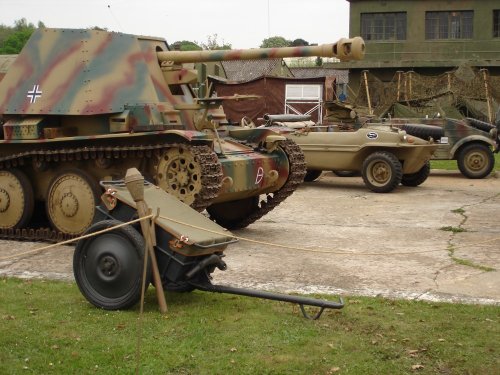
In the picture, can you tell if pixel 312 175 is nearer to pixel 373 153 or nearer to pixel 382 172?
pixel 373 153

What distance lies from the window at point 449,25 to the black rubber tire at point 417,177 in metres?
21.6

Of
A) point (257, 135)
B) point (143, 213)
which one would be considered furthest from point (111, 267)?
point (257, 135)

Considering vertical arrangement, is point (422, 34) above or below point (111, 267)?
above

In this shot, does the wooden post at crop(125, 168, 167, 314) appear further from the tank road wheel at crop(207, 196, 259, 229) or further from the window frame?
the window frame

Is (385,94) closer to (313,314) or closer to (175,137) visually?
(175,137)

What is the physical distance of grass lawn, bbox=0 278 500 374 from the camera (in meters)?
5.58

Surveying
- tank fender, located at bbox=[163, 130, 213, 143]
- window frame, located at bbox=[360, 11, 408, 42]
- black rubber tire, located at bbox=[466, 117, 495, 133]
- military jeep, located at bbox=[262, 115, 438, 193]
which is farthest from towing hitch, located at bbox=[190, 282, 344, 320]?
window frame, located at bbox=[360, 11, 408, 42]

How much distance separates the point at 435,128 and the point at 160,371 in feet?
45.1

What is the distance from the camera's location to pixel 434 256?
31.9 feet

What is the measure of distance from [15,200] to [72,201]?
1.09 m

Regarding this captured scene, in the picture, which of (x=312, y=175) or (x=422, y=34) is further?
(x=422, y=34)

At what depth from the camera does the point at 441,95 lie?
25.4 m

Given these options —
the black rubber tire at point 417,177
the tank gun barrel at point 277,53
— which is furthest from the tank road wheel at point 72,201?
the black rubber tire at point 417,177

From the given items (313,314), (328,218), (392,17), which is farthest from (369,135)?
(392,17)
